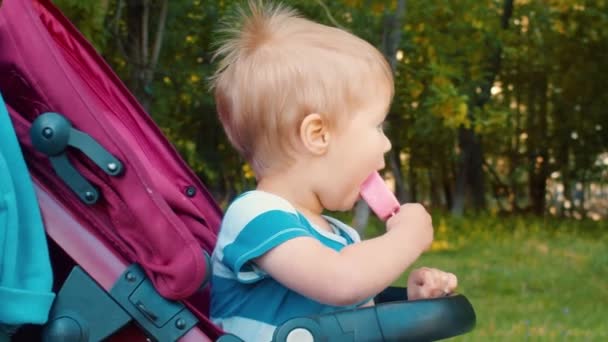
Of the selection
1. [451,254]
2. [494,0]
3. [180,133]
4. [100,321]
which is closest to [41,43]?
[100,321]

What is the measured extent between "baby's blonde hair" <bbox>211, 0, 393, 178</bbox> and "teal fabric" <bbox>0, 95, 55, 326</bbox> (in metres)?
0.46

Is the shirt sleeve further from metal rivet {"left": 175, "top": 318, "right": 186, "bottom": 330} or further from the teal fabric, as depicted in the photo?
the teal fabric

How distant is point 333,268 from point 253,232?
173 millimetres

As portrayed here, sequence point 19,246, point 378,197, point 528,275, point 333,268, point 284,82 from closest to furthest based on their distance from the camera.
Answer: 1. point 19,246
2. point 333,268
3. point 284,82
4. point 378,197
5. point 528,275

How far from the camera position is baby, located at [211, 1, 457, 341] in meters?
2.09

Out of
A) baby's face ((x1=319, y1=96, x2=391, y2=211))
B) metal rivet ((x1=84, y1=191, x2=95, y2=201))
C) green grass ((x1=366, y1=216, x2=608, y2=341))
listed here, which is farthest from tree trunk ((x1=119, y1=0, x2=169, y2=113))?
metal rivet ((x1=84, y1=191, x2=95, y2=201))

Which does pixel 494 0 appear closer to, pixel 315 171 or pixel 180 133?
pixel 180 133

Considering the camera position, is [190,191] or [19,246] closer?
[19,246]

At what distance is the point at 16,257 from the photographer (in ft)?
6.37

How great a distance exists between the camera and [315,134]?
2.22 meters

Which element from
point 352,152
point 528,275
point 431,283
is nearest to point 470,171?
point 528,275

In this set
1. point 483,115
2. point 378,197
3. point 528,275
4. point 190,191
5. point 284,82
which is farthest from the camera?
point 483,115

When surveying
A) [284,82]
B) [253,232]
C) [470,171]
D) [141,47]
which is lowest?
[470,171]

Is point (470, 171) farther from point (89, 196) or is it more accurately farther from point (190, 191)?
point (89, 196)
